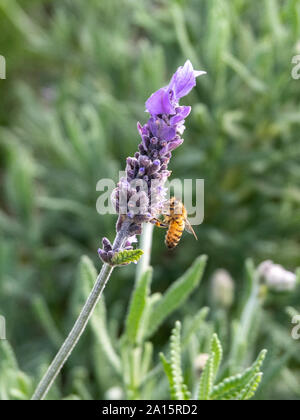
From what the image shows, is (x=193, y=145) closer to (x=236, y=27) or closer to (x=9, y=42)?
(x=236, y=27)

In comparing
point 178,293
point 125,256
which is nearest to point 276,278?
point 178,293

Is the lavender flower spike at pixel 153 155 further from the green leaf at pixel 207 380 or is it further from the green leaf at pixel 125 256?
the green leaf at pixel 207 380

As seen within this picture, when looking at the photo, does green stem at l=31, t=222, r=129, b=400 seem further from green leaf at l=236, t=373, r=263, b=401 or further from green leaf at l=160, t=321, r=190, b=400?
green leaf at l=236, t=373, r=263, b=401

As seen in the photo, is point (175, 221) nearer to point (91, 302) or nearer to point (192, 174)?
point (91, 302)

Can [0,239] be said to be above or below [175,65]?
below

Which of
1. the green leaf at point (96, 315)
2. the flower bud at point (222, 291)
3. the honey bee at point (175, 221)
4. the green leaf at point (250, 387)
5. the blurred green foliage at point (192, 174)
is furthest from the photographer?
the blurred green foliage at point (192, 174)

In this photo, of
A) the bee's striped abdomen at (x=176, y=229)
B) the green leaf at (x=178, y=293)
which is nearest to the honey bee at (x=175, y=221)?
the bee's striped abdomen at (x=176, y=229)
